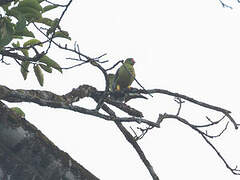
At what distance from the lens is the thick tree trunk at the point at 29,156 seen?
194 cm

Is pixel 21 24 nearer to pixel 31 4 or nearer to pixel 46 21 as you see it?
pixel 31 4

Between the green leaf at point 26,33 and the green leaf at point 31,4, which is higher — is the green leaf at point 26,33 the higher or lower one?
the lower one

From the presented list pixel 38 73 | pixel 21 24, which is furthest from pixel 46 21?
pixel 21 24

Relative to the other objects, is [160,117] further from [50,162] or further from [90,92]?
[50,162]

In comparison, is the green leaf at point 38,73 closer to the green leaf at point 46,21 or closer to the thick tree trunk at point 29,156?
the green leaf at point 46,21

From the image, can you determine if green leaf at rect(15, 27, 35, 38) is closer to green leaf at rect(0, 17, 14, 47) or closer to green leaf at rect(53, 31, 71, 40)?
green leaf at rect(0, 17, 14, 47)

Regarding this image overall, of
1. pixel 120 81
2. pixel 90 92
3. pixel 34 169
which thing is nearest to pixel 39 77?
pixel 90 92

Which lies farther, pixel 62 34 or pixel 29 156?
pixel 62 34

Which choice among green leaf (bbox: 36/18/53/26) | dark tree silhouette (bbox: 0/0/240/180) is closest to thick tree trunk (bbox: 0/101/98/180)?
dark tree silhouette (bbox: 0/0/240/180)

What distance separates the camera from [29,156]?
197 centimetres

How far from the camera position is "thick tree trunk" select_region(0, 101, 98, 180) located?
1.94 metres

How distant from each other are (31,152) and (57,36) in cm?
133

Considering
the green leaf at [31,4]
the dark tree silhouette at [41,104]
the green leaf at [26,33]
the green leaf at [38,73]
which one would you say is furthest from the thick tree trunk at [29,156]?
the green leaf at [38,73]

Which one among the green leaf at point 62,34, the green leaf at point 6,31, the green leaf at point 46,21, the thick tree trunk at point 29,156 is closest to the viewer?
the thick tree trunk at point 29,156
